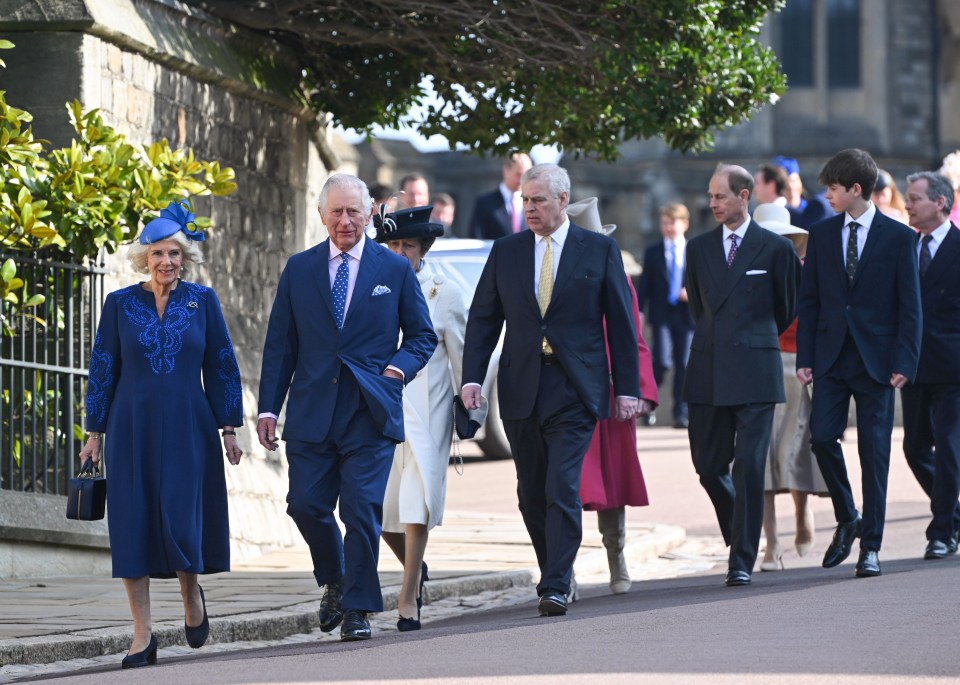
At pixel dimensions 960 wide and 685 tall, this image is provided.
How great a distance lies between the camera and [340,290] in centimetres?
858

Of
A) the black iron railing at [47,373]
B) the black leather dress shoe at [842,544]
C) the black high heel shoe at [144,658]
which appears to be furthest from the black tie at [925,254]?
the black high heel shoe at [144,658]

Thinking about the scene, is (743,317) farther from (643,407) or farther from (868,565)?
(868,565)

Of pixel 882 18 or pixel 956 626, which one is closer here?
pixel 956 626

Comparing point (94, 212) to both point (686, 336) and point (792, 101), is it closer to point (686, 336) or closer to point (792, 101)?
point (686, 336)

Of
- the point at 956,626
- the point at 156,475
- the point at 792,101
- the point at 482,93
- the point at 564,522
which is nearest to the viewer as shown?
the point at 956,626

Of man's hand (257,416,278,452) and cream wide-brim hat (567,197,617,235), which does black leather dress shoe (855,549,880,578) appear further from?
man's hand (257,416,278,452)

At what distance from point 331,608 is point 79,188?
8.75 feet

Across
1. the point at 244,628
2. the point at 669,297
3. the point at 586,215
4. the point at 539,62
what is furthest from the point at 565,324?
the point at 669,297

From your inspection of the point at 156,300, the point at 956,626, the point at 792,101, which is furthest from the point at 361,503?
the point at 792,101

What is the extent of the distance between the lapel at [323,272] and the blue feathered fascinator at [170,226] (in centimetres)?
49

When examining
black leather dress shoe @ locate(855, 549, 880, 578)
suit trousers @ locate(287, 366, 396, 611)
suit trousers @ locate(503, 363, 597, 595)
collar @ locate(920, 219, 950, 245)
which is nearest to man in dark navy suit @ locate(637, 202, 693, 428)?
collar @ locate(920, 219, 950, 245)

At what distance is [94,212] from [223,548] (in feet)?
8.10

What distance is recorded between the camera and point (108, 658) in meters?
8.30

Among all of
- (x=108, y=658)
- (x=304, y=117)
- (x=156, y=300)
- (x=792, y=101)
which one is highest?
(x=792, y=101)
